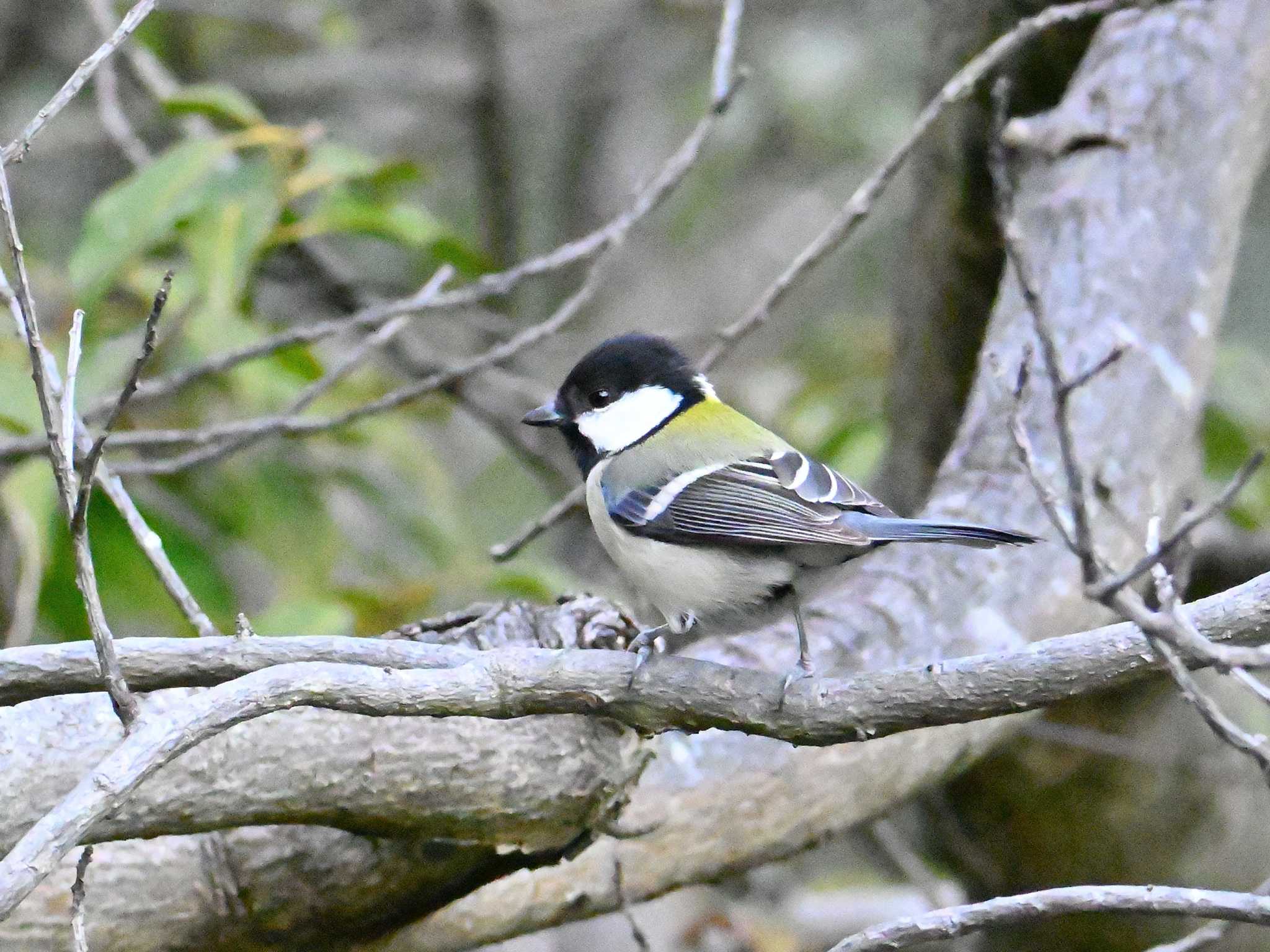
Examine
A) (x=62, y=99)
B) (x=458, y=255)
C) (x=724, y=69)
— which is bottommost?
(x=62, y=99)

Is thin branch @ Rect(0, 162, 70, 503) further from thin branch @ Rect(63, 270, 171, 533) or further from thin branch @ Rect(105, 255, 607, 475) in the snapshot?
thin branch @ Rect(105, 255, 607, 475)

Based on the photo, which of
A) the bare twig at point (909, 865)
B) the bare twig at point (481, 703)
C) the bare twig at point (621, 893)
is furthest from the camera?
the bare twig at point (909, 865)

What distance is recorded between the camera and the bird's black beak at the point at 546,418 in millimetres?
2373

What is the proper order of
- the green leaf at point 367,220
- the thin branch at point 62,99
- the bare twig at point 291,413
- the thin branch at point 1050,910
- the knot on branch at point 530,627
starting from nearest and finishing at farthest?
the thin branch at point 1050,910, the thin branch at point 62,99, the knot on branch at point 530,627, the bare twig at point 291,413, the green leaf at point 367,220

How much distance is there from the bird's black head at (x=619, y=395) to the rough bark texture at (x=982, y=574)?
1.34 ft

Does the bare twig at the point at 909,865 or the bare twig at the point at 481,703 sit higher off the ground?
the bare twig at the point at 481,703

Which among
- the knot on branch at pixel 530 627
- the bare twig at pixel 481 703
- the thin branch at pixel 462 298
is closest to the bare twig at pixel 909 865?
the knot on branch at pixel 530 627

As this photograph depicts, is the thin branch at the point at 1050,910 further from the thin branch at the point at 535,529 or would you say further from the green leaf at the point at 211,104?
the green leaf at the point at 211,104

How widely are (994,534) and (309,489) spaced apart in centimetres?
187

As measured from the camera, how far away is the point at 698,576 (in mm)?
1928

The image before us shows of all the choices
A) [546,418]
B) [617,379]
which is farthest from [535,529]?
[617,379]

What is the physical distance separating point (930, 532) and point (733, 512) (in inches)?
13.5

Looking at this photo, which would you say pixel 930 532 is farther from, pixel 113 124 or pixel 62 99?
pixel 113 124

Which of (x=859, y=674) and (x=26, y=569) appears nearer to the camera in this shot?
(x=859, y=674)
